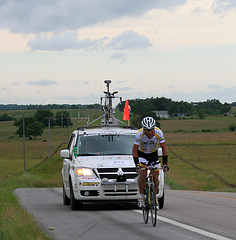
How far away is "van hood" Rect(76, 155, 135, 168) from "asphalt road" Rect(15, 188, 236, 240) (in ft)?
3.28

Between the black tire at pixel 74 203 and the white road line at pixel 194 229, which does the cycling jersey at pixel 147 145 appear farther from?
the black tire at pixel 74 203

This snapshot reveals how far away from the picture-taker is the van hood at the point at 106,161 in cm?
1259

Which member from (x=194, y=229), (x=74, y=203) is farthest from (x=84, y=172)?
(x=194, y=229)

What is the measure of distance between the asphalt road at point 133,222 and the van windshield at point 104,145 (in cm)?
130

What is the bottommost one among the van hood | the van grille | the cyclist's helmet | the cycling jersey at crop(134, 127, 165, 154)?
the van grille

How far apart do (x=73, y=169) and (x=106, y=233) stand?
3.93 metres

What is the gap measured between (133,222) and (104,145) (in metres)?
3.57

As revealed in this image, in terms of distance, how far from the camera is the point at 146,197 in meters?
10.3

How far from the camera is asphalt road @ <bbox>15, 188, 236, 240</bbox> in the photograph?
29.5ft

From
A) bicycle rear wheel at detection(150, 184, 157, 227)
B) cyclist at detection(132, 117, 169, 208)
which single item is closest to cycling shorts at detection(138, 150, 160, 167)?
cyclist at detection(132, 117, 169, 208)

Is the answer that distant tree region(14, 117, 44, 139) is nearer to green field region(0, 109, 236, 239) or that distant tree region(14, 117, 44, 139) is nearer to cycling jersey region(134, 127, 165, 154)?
green field region(0, 109, 236, 239)

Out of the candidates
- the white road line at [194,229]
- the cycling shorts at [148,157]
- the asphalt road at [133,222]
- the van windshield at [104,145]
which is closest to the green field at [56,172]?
the asphalt road at [133,222]

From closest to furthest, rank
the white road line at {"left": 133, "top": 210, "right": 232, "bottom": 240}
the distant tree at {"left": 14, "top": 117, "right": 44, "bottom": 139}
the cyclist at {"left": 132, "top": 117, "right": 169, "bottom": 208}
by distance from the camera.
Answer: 1. the white road line at {"left": 133, "top": 210, "right": 232, "bottom": 240}
2. the cyclist at {"left": 132, "top": 117, "right": 169, "bottom": 208}
3. the distant tree at {"left": 14, "top": 117, "right": 44, "bottom": 139}

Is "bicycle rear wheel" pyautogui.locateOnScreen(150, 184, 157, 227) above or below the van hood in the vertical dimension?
below
